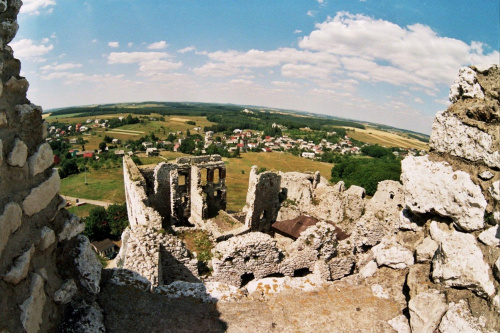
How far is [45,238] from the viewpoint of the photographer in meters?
3.70

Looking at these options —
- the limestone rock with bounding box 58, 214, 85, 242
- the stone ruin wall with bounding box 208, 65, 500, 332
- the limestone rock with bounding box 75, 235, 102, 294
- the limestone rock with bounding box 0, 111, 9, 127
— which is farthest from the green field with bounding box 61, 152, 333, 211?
the limestone rock with bounding box 0, 111, 9, 127

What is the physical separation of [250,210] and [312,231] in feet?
34.5

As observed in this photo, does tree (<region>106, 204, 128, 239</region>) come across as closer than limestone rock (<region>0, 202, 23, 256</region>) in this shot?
No

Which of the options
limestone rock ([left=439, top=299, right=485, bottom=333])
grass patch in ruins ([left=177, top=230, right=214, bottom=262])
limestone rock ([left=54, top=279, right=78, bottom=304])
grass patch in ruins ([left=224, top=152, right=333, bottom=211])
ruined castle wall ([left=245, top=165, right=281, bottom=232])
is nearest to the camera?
limestone rock ([left=54, top=279, right=78, bottom=304])

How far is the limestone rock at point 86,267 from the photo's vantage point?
4500 mm

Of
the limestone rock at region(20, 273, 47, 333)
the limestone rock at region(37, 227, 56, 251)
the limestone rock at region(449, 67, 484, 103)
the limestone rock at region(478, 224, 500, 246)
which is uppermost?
the limestone rock at region(449, 67, 484, 103)

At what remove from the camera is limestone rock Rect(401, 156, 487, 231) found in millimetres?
4660

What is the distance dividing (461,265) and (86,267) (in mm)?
5874

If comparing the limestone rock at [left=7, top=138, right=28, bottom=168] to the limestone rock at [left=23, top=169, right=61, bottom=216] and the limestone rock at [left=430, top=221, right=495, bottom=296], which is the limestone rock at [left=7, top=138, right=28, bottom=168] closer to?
the limestone rock at [left=23, top=169, right=61, bottom=216]

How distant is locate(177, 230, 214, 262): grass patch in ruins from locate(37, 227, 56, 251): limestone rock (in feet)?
32.3

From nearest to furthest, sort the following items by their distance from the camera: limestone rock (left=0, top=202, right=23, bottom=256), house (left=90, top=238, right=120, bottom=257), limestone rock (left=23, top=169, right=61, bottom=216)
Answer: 1. limestone rock (left=0, top=202, right=23, bottom=256)
2. limestone rock (left=23, top=169, right=61, bottom=216)
3. house (left=90, top=238, right=120, bottom=257)

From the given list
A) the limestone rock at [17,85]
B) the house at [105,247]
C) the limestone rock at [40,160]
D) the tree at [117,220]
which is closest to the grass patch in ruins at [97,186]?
the tree at [117,220]

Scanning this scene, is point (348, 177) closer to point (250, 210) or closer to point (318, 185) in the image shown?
point (318, 185)

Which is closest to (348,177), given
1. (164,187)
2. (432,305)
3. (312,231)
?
(164,187)
